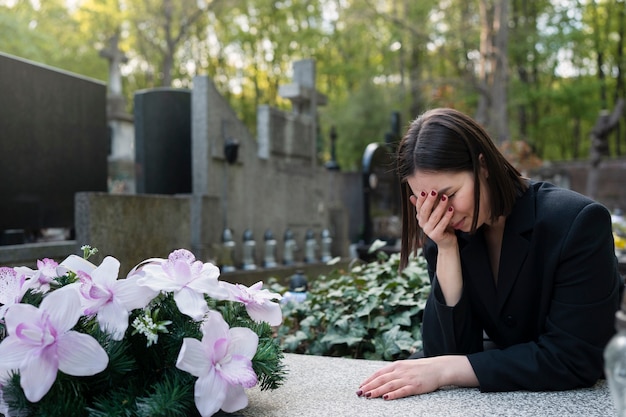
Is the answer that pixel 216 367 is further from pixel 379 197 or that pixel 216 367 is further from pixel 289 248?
pixel 379 197

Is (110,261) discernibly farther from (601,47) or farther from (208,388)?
(601,47)

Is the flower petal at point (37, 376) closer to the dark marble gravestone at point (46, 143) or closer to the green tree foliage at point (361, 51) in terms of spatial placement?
the dark marble gravestone at point (46, 143)

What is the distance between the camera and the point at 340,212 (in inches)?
460

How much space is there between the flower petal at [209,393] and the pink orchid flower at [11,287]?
57 centimetres

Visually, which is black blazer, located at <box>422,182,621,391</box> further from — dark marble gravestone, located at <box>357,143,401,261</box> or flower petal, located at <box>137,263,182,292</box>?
dark marble gravestone, located at <box>357,143,401,261</box>

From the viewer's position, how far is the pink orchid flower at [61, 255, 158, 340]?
1.55 m

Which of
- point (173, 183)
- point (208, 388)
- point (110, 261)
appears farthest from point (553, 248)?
point (173, 183)

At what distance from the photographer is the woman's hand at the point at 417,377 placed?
1859 mm

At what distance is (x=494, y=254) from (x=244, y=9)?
26.6 meters

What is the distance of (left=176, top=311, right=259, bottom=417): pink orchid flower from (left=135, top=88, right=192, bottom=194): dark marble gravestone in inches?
255

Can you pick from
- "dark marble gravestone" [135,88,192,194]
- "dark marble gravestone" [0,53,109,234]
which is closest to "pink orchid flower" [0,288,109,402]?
"dark marble gravestone" [0,53,109,234]

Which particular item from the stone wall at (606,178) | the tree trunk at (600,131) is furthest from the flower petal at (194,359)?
the stone wall at (606,178)

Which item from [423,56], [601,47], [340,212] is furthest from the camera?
[423,56]

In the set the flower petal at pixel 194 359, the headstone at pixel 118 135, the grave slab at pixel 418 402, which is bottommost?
the grave slab at pixel 418 402
